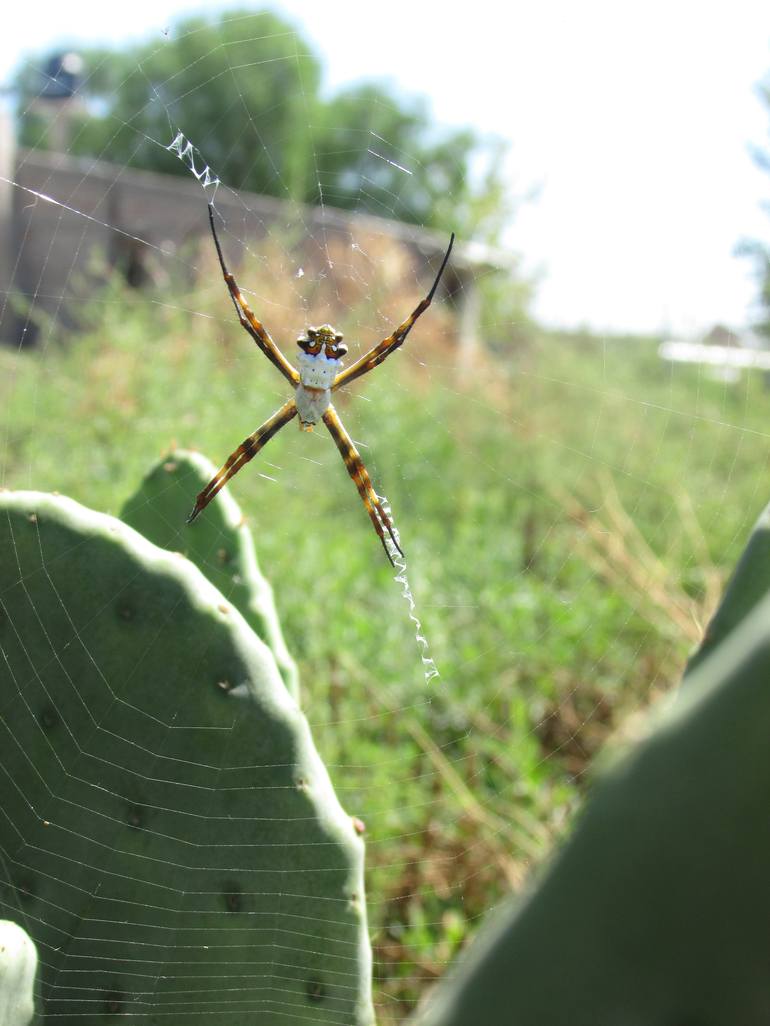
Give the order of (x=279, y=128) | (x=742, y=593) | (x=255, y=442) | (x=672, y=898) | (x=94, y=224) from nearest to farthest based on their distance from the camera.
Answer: (x=672, y=898) < (x=742, y=593) < (x=255, y=442) < (x=94, y=224) < (x=279, y=128)

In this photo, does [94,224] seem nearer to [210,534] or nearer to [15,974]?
[210,534]

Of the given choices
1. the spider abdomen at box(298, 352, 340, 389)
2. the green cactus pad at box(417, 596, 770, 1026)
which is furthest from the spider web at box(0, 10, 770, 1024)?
the green cactus pad at box(417, 596, 770, 1026)

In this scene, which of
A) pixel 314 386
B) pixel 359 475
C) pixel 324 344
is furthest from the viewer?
pixel 359 475

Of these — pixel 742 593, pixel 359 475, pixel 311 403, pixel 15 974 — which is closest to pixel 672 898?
pixel 742 593

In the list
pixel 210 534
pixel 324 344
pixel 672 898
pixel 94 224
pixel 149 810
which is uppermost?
pixel 94 224

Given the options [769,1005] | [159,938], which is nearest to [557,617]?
[159,938]

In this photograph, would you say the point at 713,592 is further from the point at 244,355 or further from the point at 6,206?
the point at 6,206
